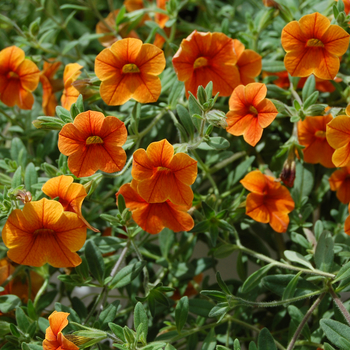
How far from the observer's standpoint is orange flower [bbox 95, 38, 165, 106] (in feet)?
2.84

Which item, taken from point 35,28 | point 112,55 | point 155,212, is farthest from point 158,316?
point 35,28

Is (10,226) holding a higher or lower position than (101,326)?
higher

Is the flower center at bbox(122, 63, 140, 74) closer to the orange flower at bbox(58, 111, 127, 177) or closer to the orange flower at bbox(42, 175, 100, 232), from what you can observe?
the orange flower at bbox(58, 111, 127, 177)

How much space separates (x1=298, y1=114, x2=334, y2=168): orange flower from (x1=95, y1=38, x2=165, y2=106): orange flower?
14.8 inches

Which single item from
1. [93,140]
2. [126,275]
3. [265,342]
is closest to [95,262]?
[126,275]

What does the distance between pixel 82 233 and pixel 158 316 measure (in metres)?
0.45

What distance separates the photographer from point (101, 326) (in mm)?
902

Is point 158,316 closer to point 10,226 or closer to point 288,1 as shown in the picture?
point 10,226

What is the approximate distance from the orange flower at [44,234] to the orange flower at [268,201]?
1.26 ft

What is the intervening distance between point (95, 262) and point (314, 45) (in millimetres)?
695

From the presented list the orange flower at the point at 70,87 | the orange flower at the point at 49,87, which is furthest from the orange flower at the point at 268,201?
the orange flower at the point at 49,87

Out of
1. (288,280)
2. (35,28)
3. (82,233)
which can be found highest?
(35,28)

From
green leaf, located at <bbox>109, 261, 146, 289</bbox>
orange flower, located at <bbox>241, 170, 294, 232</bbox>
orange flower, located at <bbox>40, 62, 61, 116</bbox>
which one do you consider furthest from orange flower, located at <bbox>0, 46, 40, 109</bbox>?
orange flower, located at <bbox>241, 170, 294, 232</bbox>

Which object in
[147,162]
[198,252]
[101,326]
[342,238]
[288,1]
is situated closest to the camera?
[147,162]
